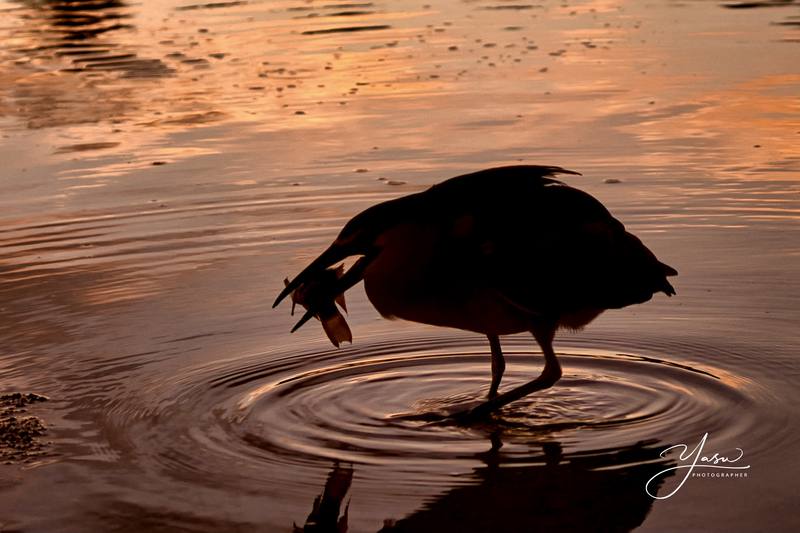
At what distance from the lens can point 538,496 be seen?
541cm

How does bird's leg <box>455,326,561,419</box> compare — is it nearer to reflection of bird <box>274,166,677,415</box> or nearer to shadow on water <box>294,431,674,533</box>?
reflection of bird <box>274,166,677,415</box>

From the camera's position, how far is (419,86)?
15.1m

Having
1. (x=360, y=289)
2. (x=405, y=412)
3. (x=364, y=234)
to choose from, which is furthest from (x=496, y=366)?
(x=360, y=289)

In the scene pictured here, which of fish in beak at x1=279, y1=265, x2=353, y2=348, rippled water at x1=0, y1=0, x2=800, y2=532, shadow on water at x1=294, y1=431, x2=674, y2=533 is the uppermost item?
fish in beak at x1=279, y1=265, x2=353, y2=348

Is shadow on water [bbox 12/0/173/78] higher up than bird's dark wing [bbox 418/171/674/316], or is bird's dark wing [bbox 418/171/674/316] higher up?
bird's dark wing [bbox 418/171/674/316]

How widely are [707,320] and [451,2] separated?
606 inches

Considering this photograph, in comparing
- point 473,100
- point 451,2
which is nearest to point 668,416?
point 473,100

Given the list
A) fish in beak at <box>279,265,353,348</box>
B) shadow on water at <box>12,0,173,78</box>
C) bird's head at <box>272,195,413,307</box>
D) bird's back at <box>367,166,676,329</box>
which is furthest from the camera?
shadow on water at <box>12,0,173,78</box>

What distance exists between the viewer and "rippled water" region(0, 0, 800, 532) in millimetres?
5535

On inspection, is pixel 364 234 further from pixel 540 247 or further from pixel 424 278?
pixel 540 247

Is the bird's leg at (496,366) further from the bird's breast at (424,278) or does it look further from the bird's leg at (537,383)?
the bird's breast at (424,278)

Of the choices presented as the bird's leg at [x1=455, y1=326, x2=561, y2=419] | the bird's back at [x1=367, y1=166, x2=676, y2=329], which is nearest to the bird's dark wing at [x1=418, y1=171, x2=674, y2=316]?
the bird's back at [x1=367, y1=166, x2=676, y2=329]

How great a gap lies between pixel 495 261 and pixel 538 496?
1167 millimetres

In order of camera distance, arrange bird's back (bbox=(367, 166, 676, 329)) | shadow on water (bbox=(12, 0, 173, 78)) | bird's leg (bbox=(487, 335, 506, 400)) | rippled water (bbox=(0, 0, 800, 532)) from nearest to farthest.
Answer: rippled water (bbox=(0, 0, 800, 532))
bird's back (bbox=(367, 166, 676, 329))
bird's leg (bbox=(487, 335, 506, 400))
shadow on water (bbox=(12, 0, 173, 78))
